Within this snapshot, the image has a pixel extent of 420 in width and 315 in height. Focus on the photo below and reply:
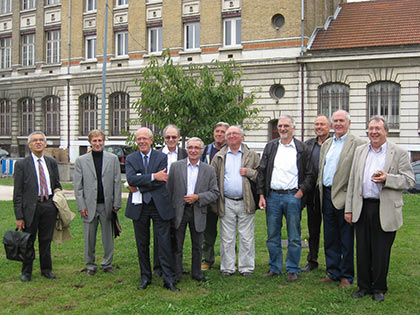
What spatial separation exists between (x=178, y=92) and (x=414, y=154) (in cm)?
1448

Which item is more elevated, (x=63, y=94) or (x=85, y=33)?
(x=85, y=33)

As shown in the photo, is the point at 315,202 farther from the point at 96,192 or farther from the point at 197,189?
the point at 96,192

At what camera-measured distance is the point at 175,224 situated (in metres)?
6.78

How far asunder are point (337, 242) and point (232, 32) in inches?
900

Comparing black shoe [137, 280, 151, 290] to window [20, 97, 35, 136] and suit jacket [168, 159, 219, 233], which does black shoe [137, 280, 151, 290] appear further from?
window [20, 97, 35, 136]

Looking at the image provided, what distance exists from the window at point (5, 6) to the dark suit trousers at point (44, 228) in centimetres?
3429

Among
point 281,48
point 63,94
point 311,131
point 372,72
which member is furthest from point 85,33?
point 372,72

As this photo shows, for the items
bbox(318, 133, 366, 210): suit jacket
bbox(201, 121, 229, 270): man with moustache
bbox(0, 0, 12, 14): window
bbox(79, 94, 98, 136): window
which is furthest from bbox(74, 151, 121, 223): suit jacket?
bbox(0, 0, 12, 14): window

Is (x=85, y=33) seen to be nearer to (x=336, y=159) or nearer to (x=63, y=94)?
(x=63, y=94)

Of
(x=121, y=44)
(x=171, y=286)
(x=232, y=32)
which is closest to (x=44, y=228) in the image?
(x=171, y=286)

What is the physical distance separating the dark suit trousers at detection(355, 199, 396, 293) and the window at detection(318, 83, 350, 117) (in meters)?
20.3

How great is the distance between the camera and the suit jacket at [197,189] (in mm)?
6738

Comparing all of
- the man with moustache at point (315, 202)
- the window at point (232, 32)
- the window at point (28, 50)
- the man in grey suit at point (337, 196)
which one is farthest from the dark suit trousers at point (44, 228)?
the window at point (28, 50)

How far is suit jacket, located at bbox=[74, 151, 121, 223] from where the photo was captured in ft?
23.4
